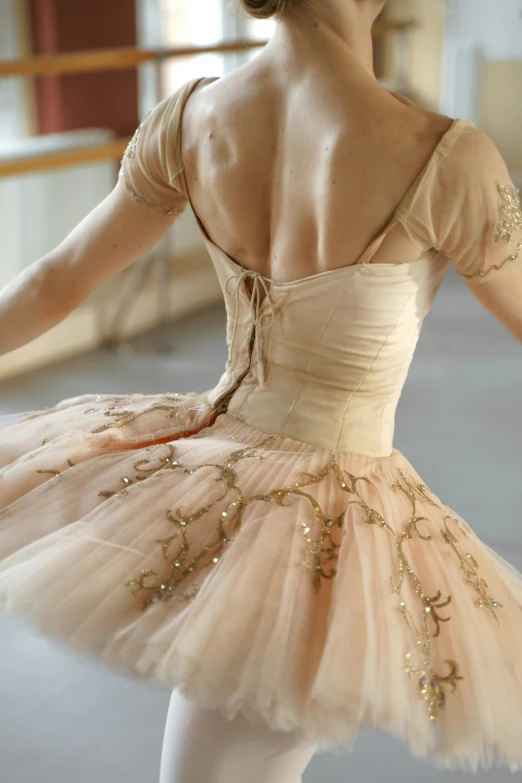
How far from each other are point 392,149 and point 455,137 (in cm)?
6

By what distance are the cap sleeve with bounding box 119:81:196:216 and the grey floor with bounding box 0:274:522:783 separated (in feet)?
1.80

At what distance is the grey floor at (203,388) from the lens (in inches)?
63.9

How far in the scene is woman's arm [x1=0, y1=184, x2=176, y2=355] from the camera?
3.99 feet

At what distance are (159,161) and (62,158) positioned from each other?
2582mm

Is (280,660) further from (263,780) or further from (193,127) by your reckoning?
(193,127)

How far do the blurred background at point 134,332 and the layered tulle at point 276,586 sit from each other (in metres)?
0.53

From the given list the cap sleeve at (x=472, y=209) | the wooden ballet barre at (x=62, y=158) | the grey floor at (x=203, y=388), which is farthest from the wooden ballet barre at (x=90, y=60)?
the cap sleeve at (x=472, y=209)

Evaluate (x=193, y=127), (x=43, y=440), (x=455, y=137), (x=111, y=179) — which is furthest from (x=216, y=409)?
(x=111, y=179)

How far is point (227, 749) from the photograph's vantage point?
0.93 metres

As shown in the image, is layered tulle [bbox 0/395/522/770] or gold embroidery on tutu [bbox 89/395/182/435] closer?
layered tulle [bbox 0/395/522/770]

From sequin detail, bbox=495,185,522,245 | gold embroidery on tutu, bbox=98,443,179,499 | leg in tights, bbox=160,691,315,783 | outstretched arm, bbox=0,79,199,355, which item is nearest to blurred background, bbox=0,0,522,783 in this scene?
outstretched arm, bbox=0,79,199,355

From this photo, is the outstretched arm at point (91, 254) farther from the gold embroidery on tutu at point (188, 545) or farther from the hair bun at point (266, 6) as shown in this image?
the gold embroidery on tutu at point (188, 545)

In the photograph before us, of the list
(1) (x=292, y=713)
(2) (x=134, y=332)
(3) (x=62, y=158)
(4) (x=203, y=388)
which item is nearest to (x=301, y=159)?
(1) (x=292, y=713)

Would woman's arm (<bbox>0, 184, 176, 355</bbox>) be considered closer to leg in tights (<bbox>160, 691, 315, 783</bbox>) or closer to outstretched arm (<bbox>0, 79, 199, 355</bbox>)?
outstretched arm (<bbox>0, 79, 199, 355</bbox>)
